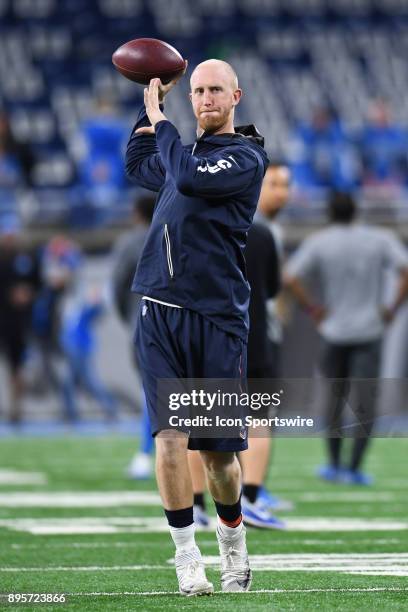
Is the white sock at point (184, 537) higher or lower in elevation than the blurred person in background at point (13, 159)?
lower

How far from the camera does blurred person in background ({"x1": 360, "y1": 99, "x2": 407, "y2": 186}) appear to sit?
20.7m

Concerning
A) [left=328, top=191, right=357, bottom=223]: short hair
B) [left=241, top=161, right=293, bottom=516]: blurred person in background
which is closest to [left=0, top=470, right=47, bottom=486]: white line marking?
[left=241, top=161, right=293, bottom=516]: blurred person in background

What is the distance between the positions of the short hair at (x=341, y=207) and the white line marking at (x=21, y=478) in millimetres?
2559

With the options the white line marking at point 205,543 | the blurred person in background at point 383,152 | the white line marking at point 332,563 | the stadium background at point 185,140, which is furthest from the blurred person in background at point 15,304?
the white line marking at point 332,563

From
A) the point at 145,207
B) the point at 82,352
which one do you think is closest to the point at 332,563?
the point at 145,207

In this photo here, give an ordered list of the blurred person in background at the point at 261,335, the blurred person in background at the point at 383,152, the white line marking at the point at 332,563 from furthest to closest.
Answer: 1. the blurred person in background at the point at 383,152
2. the blurred person in background at the point at 261,335
3. the white line marking at the point at 332,563

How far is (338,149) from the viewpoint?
66.2 ft

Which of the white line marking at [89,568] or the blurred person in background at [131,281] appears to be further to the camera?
the blurred person in background at [131,281]

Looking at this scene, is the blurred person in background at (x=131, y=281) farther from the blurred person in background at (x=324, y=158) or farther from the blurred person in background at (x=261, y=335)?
the blurred person in background at (x=324, y=158)

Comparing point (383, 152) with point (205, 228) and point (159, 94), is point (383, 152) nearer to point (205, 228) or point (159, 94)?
point (159, 94)

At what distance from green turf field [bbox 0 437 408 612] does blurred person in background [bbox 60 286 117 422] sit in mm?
4471

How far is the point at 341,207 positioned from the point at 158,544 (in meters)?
4.23

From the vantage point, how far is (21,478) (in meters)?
9.80

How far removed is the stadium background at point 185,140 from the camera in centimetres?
679
